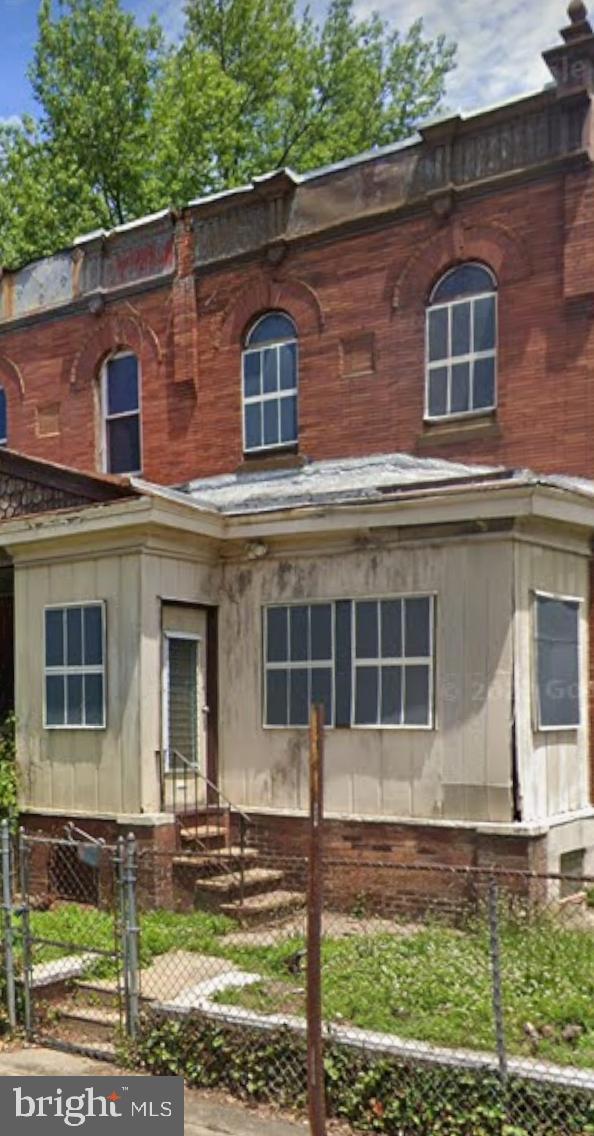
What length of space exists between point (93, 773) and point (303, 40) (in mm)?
19504

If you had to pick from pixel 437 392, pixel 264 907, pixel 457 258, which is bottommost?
pixel 264 907

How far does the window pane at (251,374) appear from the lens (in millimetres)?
14180

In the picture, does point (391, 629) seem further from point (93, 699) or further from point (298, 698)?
point (93, 699)

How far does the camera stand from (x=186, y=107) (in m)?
22.5

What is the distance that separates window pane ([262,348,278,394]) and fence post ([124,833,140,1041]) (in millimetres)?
8207

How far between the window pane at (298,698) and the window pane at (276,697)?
0.21ft

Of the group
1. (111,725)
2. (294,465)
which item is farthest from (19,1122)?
(294,465)

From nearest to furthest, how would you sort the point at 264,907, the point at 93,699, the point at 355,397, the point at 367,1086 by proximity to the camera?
the point at 367,1086 < the point at 264,907 < the point at 93,699 < the point at 355,397

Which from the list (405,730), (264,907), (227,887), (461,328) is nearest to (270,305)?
(461,328)

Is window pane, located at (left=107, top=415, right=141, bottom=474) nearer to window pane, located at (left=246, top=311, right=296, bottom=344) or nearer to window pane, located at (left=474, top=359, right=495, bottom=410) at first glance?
window pane, located at (left=246, top=311, right=296, bottom=344)

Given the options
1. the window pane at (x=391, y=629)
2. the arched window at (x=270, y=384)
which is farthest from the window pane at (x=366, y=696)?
the arched window at (x=270, y=384)

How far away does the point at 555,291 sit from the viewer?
11.6 metres

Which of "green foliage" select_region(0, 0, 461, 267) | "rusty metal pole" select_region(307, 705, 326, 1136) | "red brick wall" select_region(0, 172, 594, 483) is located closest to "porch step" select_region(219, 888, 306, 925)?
"rusty metal pole" select_region(307, 705, 326, 1136)

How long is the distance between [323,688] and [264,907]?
2191mm
